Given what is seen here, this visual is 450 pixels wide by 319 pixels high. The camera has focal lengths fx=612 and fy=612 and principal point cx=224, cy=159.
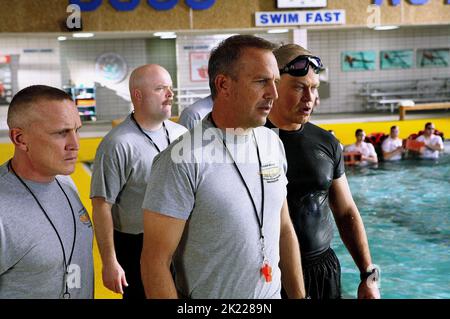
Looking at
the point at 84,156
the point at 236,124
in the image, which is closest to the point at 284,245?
the point at 236,124

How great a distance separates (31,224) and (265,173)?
0.85 meters

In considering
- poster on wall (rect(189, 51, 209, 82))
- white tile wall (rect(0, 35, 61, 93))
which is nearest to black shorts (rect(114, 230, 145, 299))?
white tile wall (rect(0, 35, 61, 93))

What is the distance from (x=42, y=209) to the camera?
2115mm

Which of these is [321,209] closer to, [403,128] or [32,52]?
[403,128]

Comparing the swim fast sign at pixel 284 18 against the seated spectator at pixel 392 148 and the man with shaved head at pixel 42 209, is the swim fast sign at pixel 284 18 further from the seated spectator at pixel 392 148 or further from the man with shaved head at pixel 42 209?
the man with shaved head at pixel 42 209

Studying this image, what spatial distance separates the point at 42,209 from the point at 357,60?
18660 millimetres

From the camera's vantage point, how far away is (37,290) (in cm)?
208

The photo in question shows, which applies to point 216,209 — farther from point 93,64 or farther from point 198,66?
point 93,64

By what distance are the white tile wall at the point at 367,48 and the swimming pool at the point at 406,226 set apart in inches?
281

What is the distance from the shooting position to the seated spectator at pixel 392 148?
12781mm

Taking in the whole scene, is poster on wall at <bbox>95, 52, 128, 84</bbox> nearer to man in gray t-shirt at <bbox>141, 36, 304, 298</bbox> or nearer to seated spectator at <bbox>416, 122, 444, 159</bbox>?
seated spectator at <bbox>416, 122, 444, 159</bbox>

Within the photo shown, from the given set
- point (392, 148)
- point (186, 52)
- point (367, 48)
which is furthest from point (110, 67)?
point (392, 148)

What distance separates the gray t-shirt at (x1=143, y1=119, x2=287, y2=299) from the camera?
2113 mm

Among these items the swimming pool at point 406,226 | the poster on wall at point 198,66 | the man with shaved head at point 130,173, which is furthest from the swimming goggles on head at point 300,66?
Result: the poster on wall at point 198,66
